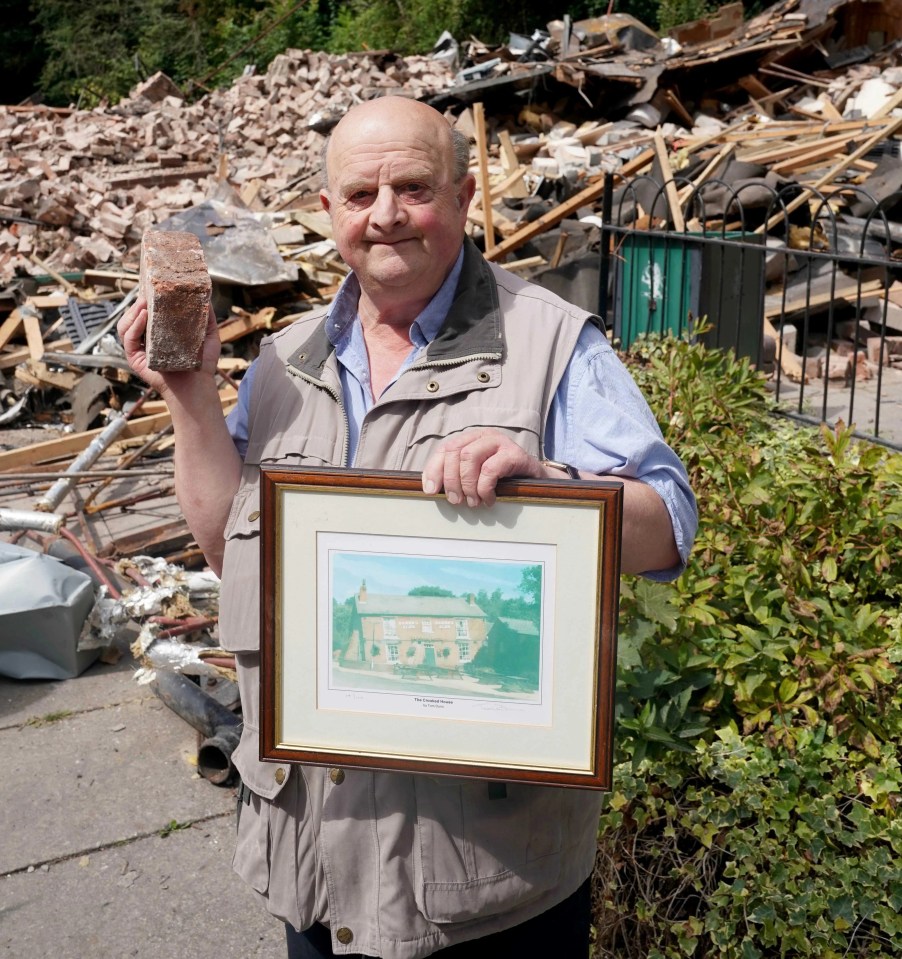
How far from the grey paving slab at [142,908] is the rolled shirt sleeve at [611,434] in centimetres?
214

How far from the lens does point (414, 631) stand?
1.62m

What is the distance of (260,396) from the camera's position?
1937 mm

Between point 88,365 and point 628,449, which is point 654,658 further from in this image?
point 88,365

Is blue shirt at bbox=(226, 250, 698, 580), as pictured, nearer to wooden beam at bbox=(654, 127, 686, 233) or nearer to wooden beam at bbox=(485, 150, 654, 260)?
wooden beam at bbox=(654, 127, 686, 233)

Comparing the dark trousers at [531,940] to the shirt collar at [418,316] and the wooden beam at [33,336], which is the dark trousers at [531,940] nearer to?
the shirt collar at [418,316]

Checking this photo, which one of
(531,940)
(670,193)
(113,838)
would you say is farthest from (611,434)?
(670,193)

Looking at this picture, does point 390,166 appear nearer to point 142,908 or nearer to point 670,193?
point 142,908

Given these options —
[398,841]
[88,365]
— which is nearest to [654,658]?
Result: [398,841]

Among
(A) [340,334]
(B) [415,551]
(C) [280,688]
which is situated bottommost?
(C) [280,688]

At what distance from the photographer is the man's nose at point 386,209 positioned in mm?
1772

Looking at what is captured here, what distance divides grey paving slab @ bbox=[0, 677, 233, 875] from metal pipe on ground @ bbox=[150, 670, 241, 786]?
75mm

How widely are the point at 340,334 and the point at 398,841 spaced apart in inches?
35.3

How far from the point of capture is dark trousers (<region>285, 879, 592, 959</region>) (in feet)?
Answer: 6.09

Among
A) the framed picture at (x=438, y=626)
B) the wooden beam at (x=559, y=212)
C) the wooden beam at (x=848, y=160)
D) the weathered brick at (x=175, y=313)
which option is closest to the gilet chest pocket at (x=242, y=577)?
the framed picture at (x=438, y=626)
